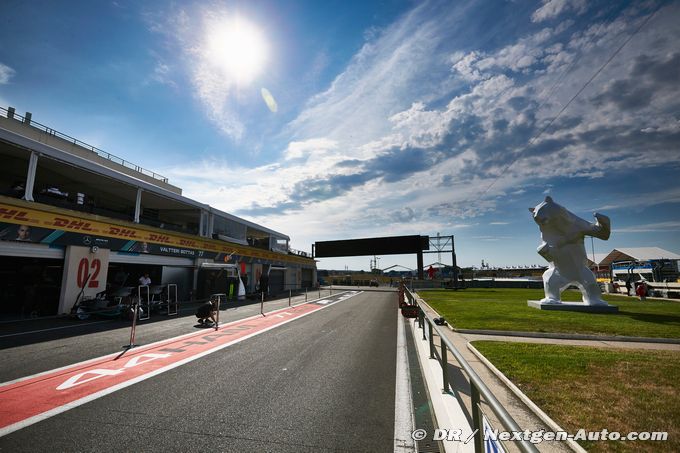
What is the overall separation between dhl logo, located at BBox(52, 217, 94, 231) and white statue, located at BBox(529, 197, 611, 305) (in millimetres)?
23701

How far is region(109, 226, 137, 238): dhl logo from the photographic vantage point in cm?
1560

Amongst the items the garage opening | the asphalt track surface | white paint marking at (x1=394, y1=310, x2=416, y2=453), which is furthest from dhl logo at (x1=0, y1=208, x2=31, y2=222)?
white paint marking at (x1=394, y1=310, x2=416, y2=453)

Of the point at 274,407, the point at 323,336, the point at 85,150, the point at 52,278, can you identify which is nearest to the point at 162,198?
the point at 52,278

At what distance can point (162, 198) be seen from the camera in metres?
21.6

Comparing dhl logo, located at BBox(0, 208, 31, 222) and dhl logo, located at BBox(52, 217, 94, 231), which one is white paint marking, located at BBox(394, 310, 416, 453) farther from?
dhl logo, located at BBox(52, 217, 94, 231)

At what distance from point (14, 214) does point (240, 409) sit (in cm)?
1379

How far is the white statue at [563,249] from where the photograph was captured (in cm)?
1569

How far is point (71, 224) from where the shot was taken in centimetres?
1353

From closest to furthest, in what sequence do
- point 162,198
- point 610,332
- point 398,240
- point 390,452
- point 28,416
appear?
point 390,452, point 28,416, point 610,332, point 162,198, point 398,240

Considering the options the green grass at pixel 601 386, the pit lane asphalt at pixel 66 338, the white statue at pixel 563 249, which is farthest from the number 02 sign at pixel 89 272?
the white statue at pixel 563 249

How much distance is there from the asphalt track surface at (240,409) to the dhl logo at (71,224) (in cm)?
771

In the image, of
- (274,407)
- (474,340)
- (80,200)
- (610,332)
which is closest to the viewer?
(274,407)

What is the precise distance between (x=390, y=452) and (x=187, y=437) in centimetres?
247

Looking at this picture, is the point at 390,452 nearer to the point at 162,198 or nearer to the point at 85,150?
the point at 162,198
